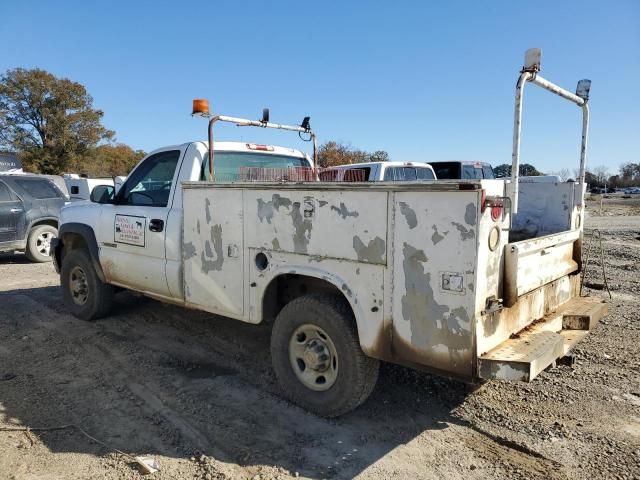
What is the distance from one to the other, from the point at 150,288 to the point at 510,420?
363cm

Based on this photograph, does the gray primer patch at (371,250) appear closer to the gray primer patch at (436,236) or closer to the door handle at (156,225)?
the gray primer patch at (436,236)

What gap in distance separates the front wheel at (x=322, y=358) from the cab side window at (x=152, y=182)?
2.05 metres

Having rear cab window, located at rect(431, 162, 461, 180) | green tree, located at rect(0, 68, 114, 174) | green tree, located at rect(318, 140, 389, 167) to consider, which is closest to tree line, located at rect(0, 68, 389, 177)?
green tree, located at rect(0, 68, 114, 174)

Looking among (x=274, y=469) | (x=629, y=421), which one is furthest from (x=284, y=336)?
(x=629, y=421)

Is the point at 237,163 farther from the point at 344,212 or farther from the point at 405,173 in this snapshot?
the point at 405,173

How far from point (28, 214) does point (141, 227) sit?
7192mm

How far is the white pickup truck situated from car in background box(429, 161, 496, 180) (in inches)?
334

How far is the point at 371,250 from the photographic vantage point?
3250 mm

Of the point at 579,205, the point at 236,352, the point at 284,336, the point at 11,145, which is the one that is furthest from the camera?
the point at 11,145

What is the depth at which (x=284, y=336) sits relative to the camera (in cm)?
385

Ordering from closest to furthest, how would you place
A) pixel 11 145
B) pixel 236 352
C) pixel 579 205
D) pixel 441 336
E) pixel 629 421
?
pixel 441 336
pixel 629 421
pixel 579 205
pixel 236 352
pixel 11 145

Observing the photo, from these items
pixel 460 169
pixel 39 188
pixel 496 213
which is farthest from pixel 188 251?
pixel 460 169

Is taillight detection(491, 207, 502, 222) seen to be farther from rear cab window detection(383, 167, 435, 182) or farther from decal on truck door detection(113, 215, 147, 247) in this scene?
rear cab window detection(383, 167, 435, 182)

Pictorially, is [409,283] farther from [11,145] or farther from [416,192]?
[11,145]
